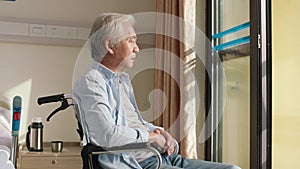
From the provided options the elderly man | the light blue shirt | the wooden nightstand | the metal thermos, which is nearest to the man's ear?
the elderly man

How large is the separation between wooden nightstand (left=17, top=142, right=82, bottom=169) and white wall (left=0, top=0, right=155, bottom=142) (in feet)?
1.48

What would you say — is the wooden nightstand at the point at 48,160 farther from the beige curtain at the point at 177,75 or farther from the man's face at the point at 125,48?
the man's face at the point at 125,48

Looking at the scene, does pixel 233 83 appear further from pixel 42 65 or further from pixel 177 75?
pixel 42 65

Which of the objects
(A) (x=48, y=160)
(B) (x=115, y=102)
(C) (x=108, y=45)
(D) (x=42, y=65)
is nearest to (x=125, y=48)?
(C) (x=108, y=45)

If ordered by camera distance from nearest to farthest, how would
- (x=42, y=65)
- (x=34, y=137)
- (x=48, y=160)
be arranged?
(x=48, y=160), (x=34, y=137), (x=42, y=65)

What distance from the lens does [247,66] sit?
2.61m

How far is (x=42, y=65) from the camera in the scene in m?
3.11

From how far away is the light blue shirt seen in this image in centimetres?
164

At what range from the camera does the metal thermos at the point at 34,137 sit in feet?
8.99

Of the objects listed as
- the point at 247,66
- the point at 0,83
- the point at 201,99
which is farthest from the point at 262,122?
the point at 0,83

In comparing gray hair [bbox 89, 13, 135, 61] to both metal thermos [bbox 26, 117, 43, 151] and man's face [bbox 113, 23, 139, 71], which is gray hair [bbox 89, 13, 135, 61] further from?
metal thermos [bbox 26, 117, 43, 151]

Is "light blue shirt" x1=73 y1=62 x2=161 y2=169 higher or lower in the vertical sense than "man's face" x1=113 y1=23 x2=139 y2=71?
lower

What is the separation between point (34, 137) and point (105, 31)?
125 centimetres

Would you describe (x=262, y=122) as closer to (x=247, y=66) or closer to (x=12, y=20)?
(x=247, y=66)
